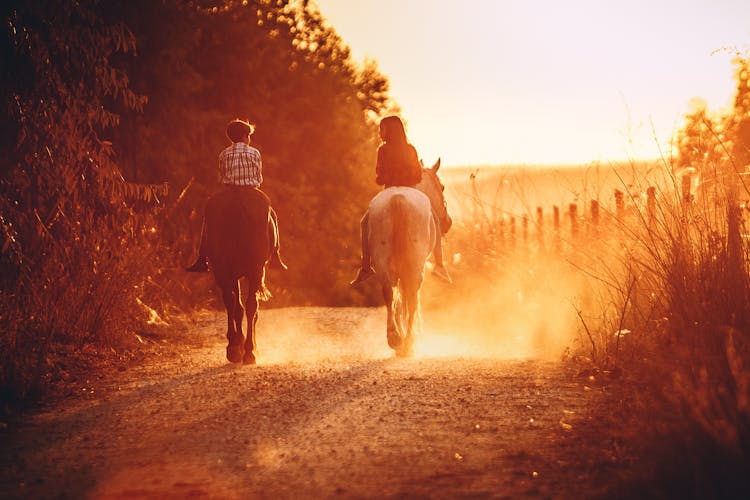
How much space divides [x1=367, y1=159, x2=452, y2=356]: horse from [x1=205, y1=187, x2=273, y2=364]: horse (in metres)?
1.27

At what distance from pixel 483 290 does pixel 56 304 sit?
322 inches

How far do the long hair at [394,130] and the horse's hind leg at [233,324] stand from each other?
259 centimetres

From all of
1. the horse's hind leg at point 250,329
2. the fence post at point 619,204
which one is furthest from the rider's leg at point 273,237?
the fence post at point 619,204

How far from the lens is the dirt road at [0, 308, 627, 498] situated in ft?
15.7

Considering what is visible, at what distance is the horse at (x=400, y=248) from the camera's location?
32.8ft

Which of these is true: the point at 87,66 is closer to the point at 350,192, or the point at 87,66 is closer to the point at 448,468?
the point at 448,468

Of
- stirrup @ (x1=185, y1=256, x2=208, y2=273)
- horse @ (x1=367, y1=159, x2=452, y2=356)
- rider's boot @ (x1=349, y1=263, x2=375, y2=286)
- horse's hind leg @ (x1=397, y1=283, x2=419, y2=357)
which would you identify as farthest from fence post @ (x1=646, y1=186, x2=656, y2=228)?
stirrup @ (x1=185, y1=256, x2=208, y2=273)

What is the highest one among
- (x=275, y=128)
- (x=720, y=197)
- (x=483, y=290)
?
(x=275, y=128)

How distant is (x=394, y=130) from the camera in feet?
35.2

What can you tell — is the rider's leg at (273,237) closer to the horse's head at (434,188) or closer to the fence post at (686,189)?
the horse's head at (434,188)

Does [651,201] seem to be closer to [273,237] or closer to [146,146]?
[273,237]

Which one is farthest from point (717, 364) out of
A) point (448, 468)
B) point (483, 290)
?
point (483, 290)

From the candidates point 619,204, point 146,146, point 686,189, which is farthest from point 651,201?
point 146,146

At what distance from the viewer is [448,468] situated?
500cm
